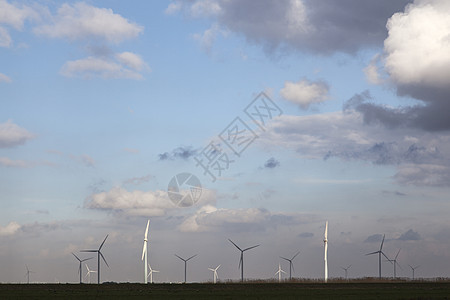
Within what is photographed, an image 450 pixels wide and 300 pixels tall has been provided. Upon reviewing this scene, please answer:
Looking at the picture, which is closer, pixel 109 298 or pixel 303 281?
pixel 109 298

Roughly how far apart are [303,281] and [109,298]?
9620 centimetres

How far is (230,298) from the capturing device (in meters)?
101

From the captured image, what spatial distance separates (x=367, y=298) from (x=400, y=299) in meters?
5.25

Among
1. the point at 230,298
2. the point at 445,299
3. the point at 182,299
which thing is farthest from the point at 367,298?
the point at 182,299

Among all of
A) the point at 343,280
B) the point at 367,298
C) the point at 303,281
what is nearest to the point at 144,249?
the point at 303,281

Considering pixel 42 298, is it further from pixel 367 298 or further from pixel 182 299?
pixel 367 298

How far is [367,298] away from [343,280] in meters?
99.0

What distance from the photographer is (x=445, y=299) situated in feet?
319

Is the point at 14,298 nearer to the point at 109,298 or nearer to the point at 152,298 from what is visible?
the point at 109,298

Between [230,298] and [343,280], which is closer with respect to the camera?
[230,298]

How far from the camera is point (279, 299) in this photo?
A: 99.2 metres

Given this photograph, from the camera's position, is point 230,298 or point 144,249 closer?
point 230,298

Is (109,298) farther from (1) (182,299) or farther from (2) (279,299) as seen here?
(2) (279,299)

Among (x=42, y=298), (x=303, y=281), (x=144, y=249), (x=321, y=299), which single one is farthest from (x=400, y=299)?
(x=144, y=249)
